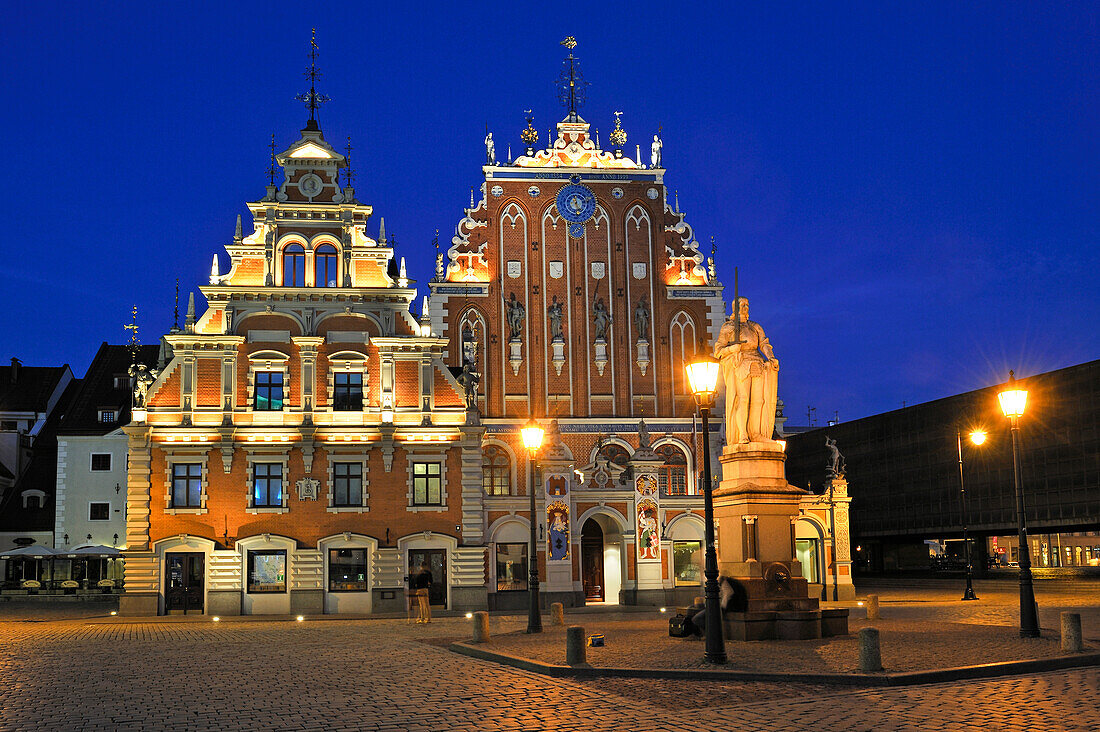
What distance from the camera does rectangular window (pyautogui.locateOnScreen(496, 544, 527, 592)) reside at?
1673 inches

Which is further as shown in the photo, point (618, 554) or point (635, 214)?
point (635, 214)

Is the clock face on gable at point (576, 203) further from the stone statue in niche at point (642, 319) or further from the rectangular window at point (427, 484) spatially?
the rectangular window at point (427, 484)

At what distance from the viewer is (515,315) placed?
49.6 meters

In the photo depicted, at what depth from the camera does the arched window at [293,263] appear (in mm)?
41688

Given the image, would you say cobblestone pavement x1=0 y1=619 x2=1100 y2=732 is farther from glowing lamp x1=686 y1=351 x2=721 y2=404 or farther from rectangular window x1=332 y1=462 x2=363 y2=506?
rectangular window x1=332 y1=462 x2=363 y2=506

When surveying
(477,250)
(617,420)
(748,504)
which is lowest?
(748,504)

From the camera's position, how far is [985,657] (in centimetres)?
1778

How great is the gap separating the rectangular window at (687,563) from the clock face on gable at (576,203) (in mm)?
16096

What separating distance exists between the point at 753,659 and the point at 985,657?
3834 mm

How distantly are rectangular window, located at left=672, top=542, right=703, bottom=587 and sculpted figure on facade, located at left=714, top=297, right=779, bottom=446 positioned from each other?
73.0 feet

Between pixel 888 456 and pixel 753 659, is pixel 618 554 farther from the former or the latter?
pixel 888 456

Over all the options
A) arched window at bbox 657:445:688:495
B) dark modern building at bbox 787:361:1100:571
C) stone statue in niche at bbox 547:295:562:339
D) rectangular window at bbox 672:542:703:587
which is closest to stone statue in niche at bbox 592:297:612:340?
stone statue in niche at bbox 547:295:562:339

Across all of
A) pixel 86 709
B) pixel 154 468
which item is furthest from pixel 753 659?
pixel 154 468

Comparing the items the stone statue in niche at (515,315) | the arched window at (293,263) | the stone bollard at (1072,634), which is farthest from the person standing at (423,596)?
the stone bollard at (1072,634)
